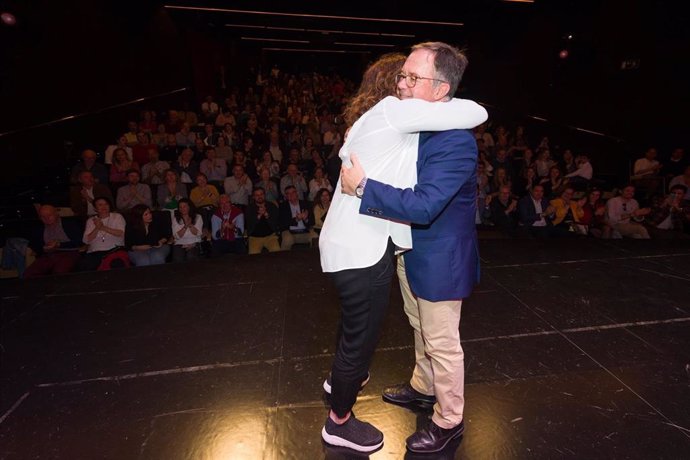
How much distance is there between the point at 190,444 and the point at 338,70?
76.9 feet

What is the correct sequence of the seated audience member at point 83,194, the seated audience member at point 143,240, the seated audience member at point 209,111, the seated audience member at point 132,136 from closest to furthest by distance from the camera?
the seated audience member at point 143,240
the seated audience member at point 83,194
the seated audience member at point 132,136
the seated audience member at point 209,111

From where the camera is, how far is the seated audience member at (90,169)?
543cm

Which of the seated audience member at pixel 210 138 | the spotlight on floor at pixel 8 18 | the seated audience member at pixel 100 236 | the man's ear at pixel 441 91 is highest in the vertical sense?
the spotlight on floor at pixel 8 18

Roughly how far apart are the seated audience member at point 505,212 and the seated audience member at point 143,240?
168 inches

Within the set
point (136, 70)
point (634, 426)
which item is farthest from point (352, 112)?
point (136, 70)

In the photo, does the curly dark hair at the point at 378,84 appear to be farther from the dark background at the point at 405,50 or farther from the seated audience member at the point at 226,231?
the seated audience member at the point at 226,231

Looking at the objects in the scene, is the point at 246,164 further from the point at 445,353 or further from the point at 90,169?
the point at 445,353

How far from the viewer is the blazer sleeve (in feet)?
4.03

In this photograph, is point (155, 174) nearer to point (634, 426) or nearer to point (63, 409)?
point (63, 409)

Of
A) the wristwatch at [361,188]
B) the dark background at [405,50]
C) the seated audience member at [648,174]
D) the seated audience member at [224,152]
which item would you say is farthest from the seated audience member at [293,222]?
the seated audience member at [648,174]

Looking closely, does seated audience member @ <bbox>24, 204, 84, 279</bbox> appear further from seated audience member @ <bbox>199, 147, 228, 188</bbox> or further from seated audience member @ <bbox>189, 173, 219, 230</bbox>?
seated audience member @ <bbox>199, 147, 228, 188</bbox>

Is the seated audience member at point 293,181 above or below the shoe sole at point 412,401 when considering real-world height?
above

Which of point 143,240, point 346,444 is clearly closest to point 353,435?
point 346,444

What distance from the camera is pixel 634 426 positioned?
173 cm
